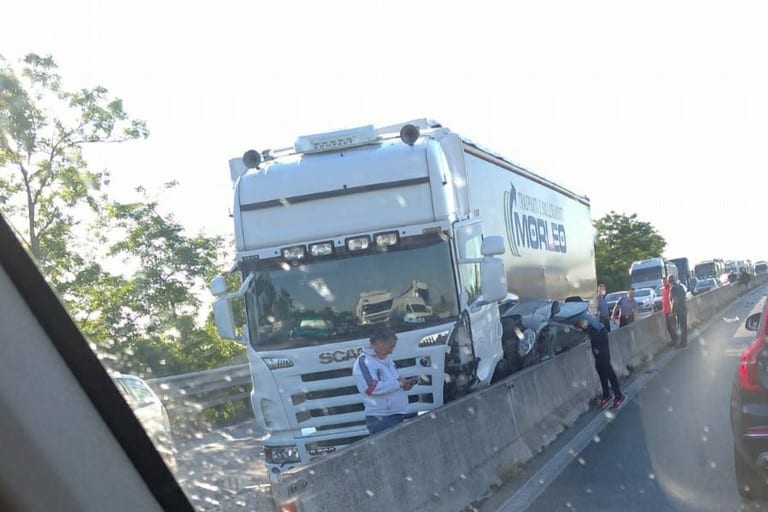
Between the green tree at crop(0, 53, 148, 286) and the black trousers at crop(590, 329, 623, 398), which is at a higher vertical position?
the green tree at crop(0, 53, 148, 286)

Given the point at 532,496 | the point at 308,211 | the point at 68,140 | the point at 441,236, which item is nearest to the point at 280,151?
the point at 308,211

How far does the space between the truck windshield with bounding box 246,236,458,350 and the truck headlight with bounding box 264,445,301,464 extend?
3.62 ft

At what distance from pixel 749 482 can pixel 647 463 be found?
2.07 metres

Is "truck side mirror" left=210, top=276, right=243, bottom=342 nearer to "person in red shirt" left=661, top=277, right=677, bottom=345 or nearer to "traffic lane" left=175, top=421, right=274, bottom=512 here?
"traffic lane" left=175, top=421, right=274, bottom=512

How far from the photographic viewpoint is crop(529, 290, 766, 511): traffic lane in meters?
8.68

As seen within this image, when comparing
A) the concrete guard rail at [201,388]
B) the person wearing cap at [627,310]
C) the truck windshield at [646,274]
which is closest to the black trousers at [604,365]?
the concrete guard rail at [201,388]

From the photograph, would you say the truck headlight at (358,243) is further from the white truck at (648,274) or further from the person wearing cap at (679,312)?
the white truck at (648,274)

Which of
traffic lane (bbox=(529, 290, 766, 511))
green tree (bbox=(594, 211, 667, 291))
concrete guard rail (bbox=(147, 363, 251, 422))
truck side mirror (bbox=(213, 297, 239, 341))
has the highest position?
green tree (bbox=(594, 211, 667, 291))

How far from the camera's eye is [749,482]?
8414 mm

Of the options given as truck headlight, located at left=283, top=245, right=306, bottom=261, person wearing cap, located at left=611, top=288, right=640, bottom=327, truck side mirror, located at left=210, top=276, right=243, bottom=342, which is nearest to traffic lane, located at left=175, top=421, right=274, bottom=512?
truck side mirror, located at left=210, top=276, right=243, bottom=342

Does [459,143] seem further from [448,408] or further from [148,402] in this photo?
[148,402]

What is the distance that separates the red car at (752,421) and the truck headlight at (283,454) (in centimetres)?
461

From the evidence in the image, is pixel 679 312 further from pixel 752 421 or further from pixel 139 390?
pixel 139 390

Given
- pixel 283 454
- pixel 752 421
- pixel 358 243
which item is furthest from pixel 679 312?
pixel 752 421
